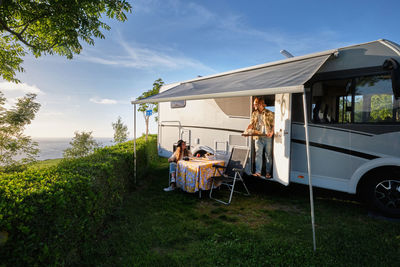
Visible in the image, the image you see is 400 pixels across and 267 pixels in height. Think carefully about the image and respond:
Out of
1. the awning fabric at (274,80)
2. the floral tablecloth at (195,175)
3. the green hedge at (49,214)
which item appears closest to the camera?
the green hedge at (49,214)

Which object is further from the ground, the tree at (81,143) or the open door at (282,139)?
the open door at (282,139)

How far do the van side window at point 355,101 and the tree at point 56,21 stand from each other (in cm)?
547

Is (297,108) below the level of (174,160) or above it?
above

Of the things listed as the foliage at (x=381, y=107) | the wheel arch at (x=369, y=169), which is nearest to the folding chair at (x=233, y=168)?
the wheel arch at (x=369, y=169)

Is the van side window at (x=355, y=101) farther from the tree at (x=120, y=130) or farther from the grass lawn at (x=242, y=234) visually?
the tree at (x=120, y=130)

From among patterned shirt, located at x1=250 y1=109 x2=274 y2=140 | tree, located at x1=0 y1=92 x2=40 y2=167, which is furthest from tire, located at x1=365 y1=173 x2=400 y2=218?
tree, located at x1=0 y1=92 x2=40 y2=167

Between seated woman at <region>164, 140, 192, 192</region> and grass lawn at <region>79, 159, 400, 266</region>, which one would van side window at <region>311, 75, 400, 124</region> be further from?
seated woman at <region>164, 140, 192, 192</region>

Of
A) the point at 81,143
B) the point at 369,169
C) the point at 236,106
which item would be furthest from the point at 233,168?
the point at 81,143

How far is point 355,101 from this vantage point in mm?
3674

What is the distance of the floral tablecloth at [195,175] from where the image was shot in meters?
4.35

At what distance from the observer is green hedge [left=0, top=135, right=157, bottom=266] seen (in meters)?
1.57

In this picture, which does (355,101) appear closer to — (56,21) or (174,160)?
(174,160)

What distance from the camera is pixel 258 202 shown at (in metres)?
4.30

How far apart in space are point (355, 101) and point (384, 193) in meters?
1.48
